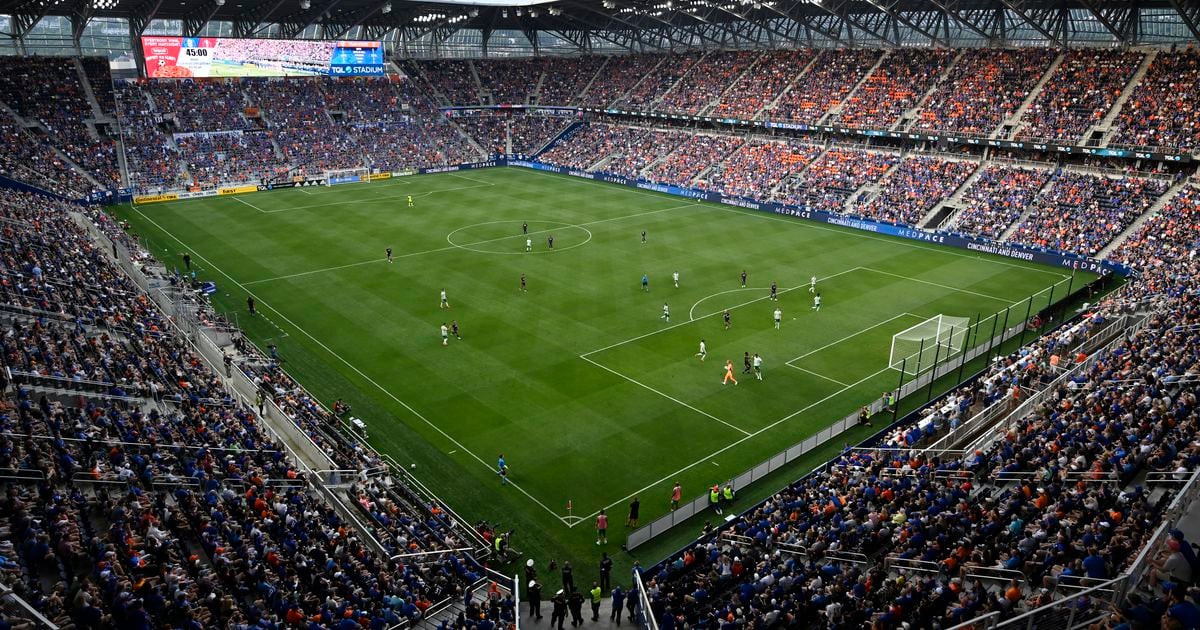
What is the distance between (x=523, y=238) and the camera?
188ft

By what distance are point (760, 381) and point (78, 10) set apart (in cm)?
7321

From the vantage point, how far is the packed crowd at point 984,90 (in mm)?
63625

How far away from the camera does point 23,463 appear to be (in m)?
16.6

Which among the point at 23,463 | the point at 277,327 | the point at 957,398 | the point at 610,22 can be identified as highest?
the point at 610,22

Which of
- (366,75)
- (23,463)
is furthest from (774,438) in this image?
(366,75)

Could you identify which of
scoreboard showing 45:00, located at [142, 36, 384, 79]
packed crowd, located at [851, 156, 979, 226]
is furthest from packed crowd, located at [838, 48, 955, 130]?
scoreboard showing 45:00, located at [142, 36, 384, 79]

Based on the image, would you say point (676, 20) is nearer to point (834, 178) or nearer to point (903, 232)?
point (834, 178)

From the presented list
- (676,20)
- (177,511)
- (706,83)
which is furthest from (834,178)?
(177,511)

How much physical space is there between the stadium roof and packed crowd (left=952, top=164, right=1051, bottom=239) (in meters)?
12.8

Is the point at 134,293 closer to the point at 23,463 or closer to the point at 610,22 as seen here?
the point at 23,463

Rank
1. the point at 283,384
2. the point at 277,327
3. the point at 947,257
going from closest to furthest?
the point at 283,384, the point at 277,327, the point at 947,257

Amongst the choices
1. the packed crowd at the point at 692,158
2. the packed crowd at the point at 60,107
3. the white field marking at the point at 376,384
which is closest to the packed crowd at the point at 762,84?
the packed crowd at the point at 692,158

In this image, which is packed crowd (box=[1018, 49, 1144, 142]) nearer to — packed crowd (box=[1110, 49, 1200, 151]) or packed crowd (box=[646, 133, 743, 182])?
packed crowd (box=[1110, 49, 1200, 151])

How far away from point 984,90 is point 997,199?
46.4 ft
